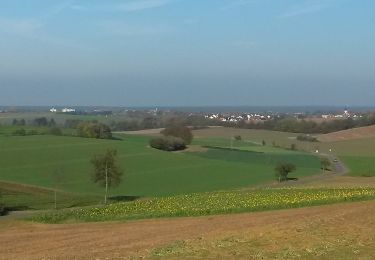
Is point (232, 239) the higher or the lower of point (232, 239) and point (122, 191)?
the higher

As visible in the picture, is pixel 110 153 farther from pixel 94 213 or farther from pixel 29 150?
pixel 29 150

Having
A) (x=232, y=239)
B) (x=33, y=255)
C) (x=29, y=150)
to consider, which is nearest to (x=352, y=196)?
(x=232, y=239)

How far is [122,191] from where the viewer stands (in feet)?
241

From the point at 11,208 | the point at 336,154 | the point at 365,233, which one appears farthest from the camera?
the point at 336,154

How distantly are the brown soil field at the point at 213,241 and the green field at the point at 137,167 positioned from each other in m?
40.6

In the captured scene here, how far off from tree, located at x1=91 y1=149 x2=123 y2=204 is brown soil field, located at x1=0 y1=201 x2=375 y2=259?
33.2 metres

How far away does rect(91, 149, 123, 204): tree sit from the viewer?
65.3 metres

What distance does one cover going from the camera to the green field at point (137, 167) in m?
74.8

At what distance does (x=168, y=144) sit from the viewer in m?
114

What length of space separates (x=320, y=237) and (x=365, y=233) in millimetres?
1960

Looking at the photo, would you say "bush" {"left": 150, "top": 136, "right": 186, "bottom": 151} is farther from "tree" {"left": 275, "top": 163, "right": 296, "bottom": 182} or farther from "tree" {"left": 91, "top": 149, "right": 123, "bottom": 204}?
"tree" {"left": 91, "top": 149, "right": 123, "bottom": 204}

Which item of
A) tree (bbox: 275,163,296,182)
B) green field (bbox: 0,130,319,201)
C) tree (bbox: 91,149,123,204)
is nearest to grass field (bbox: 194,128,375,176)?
green field (bbox: 0,130,319,201)

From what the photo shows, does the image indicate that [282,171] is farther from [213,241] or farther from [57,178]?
[213,241]

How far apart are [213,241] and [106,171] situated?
43.9 meters
